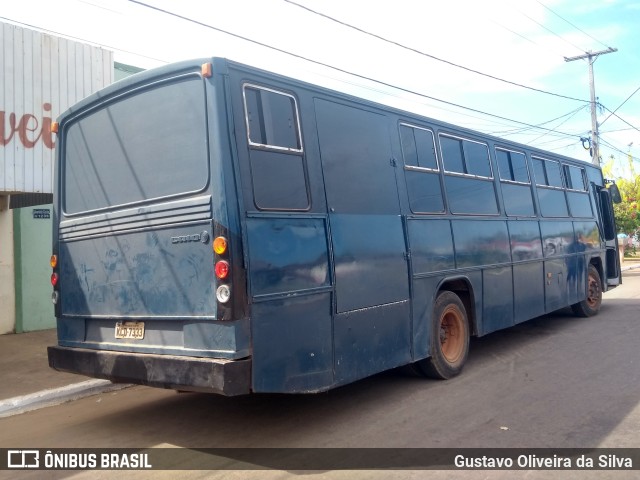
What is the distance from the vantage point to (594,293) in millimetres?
12211

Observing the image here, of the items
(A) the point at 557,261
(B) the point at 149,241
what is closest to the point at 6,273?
(B) the point at 149,241

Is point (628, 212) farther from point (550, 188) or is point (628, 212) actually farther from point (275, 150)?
point (275, 150)

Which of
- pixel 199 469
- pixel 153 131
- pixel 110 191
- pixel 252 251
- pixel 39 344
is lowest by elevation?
pixel 199 469

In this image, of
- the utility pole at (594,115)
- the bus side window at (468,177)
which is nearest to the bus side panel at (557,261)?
the bus side window at (468,177)

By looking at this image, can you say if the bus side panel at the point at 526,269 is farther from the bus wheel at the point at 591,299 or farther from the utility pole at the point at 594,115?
the utility pole at the point at 594,115

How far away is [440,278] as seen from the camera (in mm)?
6840

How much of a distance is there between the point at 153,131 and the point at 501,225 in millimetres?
5361

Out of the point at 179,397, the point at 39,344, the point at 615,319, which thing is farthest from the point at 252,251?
the point at 615,319

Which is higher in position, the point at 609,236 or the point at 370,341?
the point at 609,236

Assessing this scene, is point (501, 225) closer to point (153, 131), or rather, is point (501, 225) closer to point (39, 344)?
point (153, 131)

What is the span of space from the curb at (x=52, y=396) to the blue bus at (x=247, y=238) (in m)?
1.20

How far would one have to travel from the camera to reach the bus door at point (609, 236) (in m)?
13.2

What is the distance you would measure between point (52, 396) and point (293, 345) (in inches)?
142

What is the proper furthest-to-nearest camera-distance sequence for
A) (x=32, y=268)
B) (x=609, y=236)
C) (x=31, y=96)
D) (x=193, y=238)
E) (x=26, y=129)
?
(x=609, y=236) → (x=32, y=268) → (x=31, y=96) → (x=26, y=129) → (x=193, y=238)
